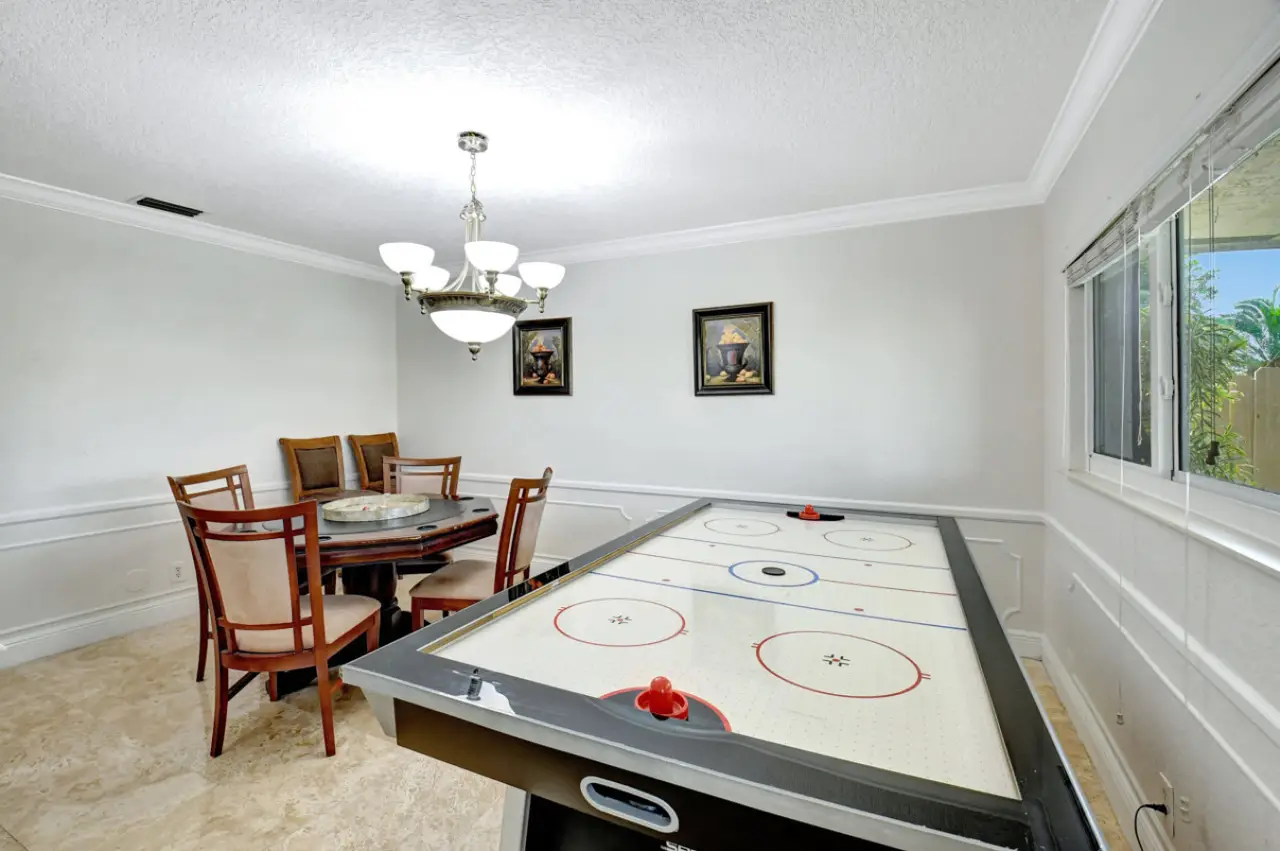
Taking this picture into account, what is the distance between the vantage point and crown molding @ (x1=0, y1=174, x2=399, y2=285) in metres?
2.89

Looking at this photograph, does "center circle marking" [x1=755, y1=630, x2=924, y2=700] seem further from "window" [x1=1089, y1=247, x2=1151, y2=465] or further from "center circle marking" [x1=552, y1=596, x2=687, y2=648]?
"window" [x1=1089, y1=247, x2=1151, y2=465]

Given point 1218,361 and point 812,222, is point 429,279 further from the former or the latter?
point 1218,361

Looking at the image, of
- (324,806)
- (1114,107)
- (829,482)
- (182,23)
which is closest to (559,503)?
(829,482)

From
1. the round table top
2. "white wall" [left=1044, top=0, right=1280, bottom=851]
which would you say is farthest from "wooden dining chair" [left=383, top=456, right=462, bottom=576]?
"white wall" [left=1044, top=0, right=1280, bottom=851]

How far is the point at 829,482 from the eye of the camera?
338cm

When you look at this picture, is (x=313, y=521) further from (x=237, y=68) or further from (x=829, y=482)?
(x=829, y=482)

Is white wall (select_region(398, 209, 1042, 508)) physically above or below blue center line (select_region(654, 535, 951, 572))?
above

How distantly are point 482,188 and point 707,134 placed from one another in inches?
48.8

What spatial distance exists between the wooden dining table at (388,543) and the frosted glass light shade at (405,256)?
3.30ft

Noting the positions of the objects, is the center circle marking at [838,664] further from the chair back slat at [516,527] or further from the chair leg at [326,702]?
the chair leg at [326,702]

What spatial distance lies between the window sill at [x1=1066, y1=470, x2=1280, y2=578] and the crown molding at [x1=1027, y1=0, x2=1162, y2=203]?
1288 millimetres

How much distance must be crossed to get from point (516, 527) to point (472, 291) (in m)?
1.03

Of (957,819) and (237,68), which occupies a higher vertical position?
(237,68)

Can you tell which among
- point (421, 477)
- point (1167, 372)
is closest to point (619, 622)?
point (1167, 372)
